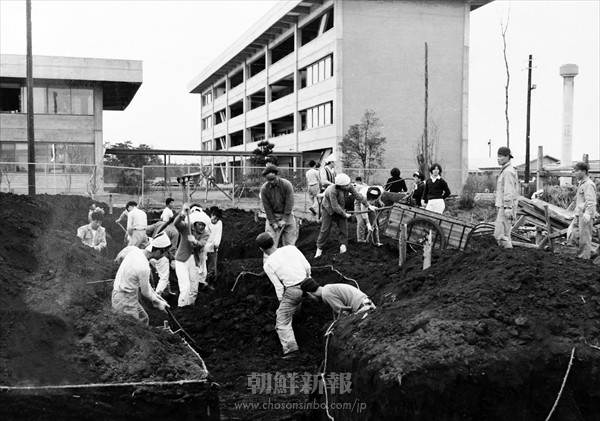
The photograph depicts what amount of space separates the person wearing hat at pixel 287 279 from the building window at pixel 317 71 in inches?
1214

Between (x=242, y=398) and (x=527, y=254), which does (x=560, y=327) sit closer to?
(x=527, y=254)

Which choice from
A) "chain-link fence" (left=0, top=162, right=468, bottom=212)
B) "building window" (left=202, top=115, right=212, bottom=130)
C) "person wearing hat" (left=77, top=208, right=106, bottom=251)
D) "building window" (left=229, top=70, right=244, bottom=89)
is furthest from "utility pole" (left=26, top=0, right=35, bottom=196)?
"building window" (left=202, top=115, right=212, bottom=130)

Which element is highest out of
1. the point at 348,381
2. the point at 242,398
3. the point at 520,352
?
the point at 520,352

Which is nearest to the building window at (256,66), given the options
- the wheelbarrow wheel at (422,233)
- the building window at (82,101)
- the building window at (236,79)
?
the building window at (236,79)

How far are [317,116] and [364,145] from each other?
611cm

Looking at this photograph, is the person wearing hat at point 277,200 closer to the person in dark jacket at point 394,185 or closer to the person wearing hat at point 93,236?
the person in dark jacket at point 394,185

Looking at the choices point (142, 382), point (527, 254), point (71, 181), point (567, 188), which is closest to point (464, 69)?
point (567, 188)

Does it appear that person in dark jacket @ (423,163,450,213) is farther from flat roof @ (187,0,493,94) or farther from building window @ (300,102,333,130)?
flat roof @ (187,0,493,94)

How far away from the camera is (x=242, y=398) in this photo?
8.41 meters

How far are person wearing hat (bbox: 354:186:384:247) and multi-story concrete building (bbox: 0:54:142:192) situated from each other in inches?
877

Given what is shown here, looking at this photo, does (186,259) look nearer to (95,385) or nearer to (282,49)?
(95,385)

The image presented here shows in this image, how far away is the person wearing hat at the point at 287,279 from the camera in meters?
9.21

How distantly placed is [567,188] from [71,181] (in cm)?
1904

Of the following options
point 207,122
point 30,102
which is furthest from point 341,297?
point 207,122
